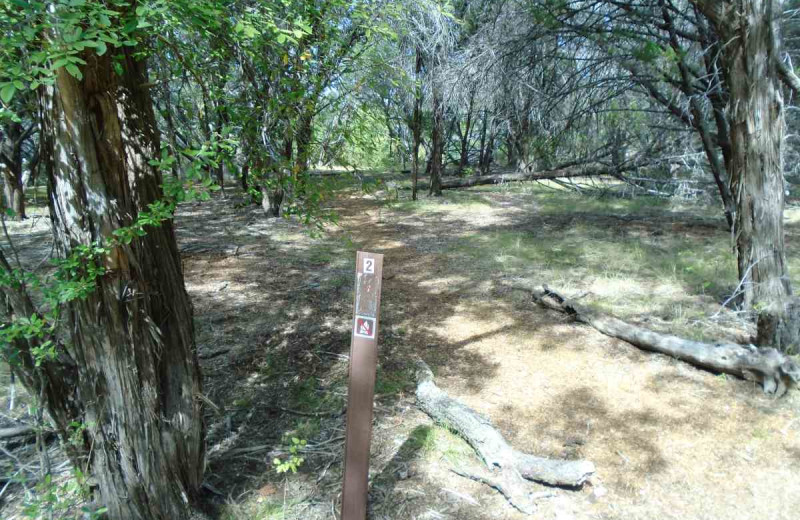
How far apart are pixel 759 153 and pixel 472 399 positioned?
3.38m

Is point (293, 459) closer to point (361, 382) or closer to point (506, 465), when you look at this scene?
point (361, 382)

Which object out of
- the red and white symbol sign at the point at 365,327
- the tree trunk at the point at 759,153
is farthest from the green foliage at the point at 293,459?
the tree trunk at the point at 759,153

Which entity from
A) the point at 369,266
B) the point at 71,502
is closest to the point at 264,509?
the point at 71,502

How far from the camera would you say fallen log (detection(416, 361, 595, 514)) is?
3.04 metres

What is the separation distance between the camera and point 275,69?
3316 mm

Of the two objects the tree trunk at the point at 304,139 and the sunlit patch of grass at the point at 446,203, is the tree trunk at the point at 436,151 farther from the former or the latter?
the tree trunk at the point at 304,139

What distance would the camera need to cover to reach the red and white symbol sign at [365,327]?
243 centimetres

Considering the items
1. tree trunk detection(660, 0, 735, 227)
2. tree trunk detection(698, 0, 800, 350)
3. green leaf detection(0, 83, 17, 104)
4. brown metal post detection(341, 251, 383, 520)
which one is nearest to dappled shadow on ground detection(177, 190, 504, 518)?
brown metal post detection(341, 251, 383, 520)

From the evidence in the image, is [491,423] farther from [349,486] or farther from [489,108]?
[489,108]

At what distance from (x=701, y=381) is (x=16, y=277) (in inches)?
187

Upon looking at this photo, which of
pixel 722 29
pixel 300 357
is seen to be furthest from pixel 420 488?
pixel 722 29

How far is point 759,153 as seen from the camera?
459cm

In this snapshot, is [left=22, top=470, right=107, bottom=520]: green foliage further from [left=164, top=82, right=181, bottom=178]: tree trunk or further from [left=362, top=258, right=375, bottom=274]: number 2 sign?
[left=362, top=258, right=375, bottom=274]: number 2 sign

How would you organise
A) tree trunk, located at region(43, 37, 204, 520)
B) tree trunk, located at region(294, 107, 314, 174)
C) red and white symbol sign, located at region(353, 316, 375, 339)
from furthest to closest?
1. tree trunk, located at region(294, 107, 314, 174)
2. red and white symbol sign, located at region(353, 316, 375, 339)
3. tree trunk, located at region(43, 37, 204, 520)
